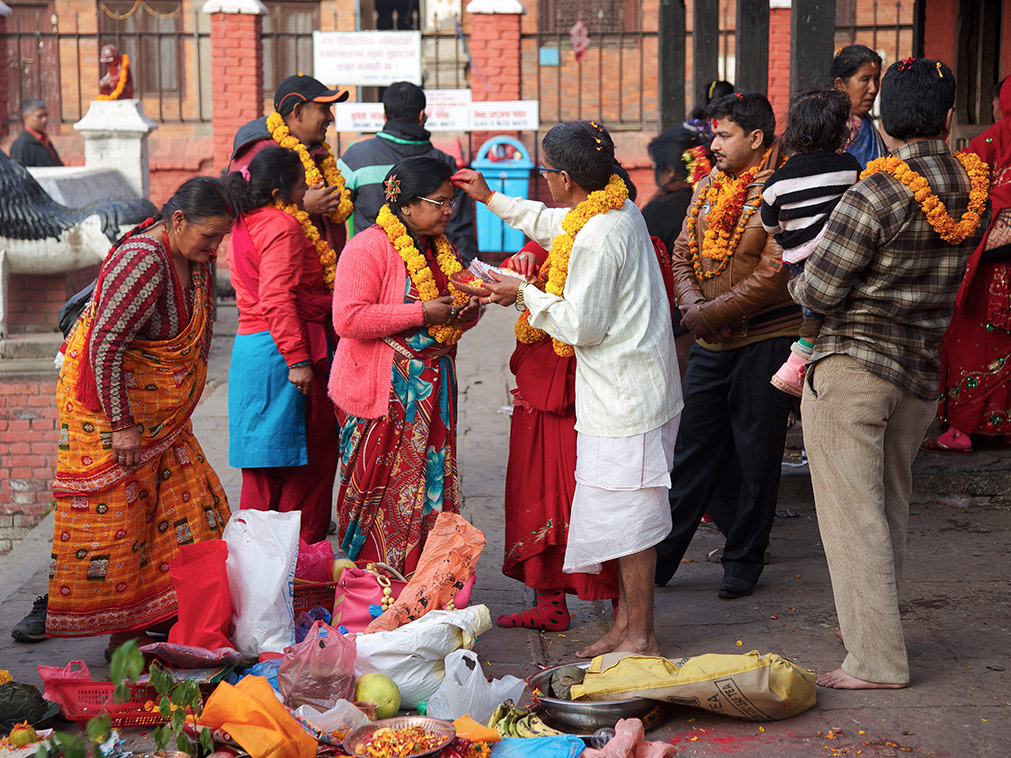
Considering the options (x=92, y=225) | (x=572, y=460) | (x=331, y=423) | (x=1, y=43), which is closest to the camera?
(x=572, y=460)

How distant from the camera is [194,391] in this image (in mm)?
4270

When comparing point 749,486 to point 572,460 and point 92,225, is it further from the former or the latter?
point 92,225

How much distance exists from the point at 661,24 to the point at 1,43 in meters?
10.5

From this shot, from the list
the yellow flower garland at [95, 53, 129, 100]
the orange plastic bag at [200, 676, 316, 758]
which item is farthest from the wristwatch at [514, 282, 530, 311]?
the yellow flower garland at [95, 53, 129, 100]

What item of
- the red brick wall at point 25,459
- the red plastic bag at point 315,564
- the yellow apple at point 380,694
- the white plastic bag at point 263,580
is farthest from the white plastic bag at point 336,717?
the red brick wall at point 25,459

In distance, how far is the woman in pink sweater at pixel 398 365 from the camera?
170 inches

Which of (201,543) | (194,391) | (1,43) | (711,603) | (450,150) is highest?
(1,43)

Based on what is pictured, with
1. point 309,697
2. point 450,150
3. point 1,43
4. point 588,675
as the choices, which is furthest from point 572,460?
point 1,43

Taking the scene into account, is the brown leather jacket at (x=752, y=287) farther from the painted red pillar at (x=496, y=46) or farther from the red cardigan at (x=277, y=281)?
the painted red pillar at (x=496, y=46)

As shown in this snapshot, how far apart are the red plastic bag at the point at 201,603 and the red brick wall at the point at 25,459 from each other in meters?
4.89

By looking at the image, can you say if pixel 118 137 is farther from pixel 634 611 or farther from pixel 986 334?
pixel 634 611

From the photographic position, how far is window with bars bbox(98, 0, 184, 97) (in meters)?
19.8

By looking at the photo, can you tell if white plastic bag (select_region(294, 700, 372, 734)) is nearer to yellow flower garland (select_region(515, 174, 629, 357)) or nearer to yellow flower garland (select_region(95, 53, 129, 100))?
yellow flower garland (select_region(515, 174, 629, 357))

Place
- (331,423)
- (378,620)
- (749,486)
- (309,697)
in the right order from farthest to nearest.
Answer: (331,423) → (749,486) → (378,620) → (309,697)
